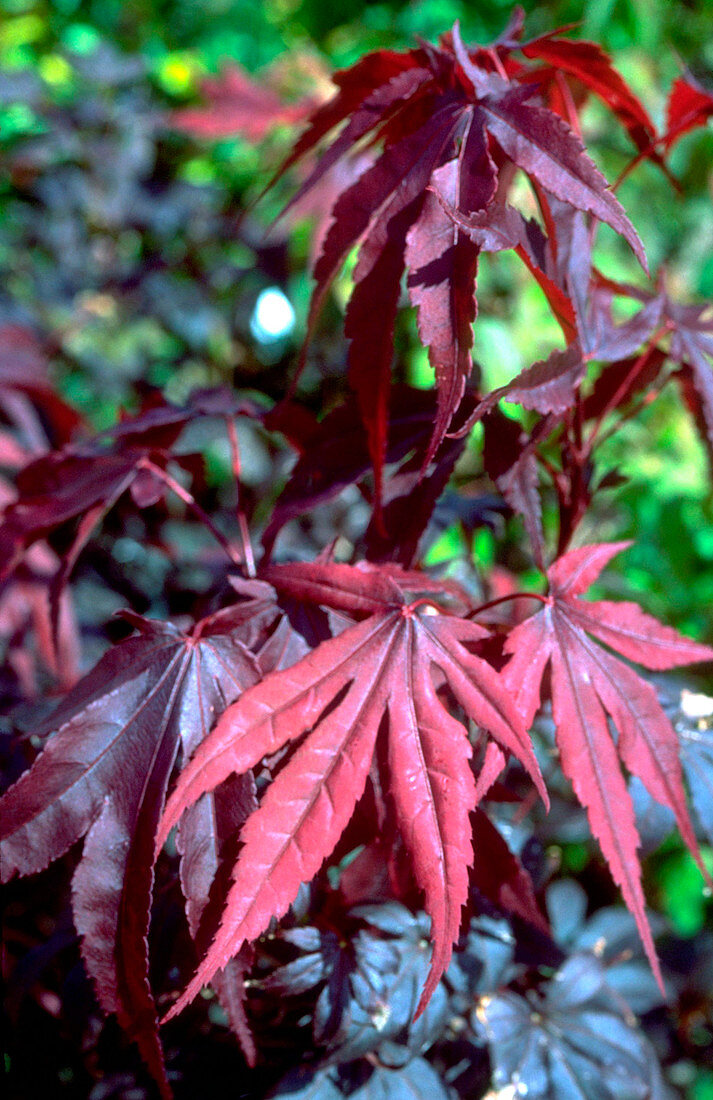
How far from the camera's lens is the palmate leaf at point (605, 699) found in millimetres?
Answer: 519

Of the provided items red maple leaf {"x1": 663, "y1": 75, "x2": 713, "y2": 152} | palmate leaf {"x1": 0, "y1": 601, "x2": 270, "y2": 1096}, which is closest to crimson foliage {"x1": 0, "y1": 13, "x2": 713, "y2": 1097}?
palmate leaf {"x1": 0, "y1": 601, "x2": 270, "y2": 1096}

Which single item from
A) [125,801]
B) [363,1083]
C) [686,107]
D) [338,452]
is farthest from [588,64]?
[363,1083]

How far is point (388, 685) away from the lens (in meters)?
0.51

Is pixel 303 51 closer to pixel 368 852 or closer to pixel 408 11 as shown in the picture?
pixel 408 11

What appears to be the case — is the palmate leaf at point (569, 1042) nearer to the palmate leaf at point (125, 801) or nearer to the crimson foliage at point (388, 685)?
the crimson foliage at point (388, 685)

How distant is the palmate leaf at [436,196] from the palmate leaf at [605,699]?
0.15 m

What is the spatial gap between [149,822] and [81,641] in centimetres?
91

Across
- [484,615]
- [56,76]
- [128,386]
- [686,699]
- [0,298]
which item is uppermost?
[56,76]

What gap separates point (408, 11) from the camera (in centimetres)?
241

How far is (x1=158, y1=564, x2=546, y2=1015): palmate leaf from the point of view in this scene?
452mm

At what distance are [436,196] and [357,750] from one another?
1.08ft

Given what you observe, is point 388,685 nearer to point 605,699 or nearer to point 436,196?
point 605,699

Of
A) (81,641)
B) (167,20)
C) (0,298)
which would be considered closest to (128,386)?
(0,298)

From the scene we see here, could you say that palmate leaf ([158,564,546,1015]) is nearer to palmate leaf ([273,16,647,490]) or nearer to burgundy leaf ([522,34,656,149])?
palmate leaf ([273,16,647,490])
